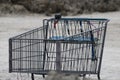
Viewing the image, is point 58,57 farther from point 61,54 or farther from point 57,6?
point 57,6

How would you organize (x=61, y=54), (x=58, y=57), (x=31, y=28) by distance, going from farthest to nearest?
(x=31, y=28) < (x=61, y=54) < (x=58, y=57)

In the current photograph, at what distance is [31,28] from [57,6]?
16.0 feet

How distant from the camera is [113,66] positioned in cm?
907

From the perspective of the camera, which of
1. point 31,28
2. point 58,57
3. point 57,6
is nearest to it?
point 58,57

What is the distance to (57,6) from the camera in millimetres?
21188

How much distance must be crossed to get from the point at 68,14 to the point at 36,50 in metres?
14.0

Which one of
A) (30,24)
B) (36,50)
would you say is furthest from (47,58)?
(30,24)

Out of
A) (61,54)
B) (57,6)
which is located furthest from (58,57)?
(57,6)

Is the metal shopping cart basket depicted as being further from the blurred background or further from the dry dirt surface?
the blurred background

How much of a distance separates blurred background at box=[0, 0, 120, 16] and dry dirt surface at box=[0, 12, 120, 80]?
568mm

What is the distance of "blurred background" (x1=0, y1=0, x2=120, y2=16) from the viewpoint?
20734mm

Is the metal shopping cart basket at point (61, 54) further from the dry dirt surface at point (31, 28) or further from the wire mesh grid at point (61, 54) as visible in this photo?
the dry dirt surface at point (31, 28)

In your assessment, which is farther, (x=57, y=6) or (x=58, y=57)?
(x=57, y=6)

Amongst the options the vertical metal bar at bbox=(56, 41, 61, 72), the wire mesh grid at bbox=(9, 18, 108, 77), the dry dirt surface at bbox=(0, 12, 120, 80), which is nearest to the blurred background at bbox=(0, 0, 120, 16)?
the dry dirt surface at bbox=(0, 12, 120, 80)
